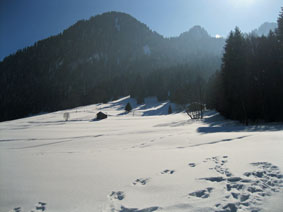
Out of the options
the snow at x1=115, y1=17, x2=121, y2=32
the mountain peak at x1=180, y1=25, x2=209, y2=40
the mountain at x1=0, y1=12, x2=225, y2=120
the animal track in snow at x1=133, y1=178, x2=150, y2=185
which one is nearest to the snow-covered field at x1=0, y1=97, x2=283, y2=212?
the animal track in snow at x1=133, y1=178, x2=150, y2=185

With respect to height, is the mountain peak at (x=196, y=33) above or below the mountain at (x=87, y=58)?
above

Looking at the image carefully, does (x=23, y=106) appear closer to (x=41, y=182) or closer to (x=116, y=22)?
(x=41, y=182)

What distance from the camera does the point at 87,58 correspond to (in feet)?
533

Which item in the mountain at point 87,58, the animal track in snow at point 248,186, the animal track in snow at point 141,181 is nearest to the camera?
the animal track in snow at point 248,186

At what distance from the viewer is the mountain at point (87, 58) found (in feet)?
390

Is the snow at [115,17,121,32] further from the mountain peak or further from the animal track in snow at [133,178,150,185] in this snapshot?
the animal track in snow at [133,178,150,185]

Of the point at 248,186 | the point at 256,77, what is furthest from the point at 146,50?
the point at 248,186

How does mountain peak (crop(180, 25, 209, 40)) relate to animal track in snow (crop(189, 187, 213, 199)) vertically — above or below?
above

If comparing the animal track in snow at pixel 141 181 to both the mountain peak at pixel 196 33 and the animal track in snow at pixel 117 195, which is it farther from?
the mountain peak at pixel 196 33

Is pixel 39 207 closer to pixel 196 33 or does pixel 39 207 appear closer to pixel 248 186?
pixel 248 186

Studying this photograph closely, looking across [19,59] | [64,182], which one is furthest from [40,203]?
[19,59]

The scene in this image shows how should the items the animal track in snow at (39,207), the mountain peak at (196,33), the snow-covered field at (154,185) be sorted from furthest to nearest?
1. the mountain peak at (196,33)
2. the animal track in snow at (39,207)
3. the snow-covered field at (154,185)

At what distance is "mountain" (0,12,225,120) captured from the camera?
119 meters

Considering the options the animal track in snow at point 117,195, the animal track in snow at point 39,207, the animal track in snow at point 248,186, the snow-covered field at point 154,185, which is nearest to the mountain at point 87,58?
the snow-covered field at point 154,185
